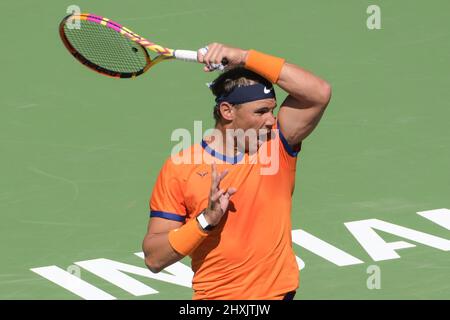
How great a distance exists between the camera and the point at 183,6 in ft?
70.8

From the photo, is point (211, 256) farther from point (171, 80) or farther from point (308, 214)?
point (171, 80)

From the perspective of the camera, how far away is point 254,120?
11594 millimetres

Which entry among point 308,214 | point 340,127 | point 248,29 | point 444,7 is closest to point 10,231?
point 308,214

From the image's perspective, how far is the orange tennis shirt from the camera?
37.6 feet

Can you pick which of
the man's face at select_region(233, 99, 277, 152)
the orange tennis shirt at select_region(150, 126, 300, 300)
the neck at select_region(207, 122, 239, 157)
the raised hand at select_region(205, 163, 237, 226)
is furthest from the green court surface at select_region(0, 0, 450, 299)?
the raised hand at select_region(205, 163, 237, 226)

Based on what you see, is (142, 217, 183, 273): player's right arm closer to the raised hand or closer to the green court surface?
the raised hand

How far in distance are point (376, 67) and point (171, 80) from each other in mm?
2804

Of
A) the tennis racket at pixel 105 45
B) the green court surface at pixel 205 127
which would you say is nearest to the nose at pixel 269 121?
the tennis racket at pixel 105 45

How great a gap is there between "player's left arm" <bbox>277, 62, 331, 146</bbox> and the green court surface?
380 centimetres

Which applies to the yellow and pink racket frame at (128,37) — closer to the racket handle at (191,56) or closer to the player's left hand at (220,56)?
the racket handle at (191,56)

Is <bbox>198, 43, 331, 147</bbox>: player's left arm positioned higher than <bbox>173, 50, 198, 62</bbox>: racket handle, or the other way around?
<bbox>173, 50, 198, 62</bbox>: racket handle

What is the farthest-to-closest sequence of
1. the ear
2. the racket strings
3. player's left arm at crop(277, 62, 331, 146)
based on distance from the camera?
1. the racket strings
2. the ear
3. player's left arm at crop(277, 62, 331, 146)

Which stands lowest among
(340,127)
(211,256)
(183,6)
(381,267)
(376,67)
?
(211,256)
